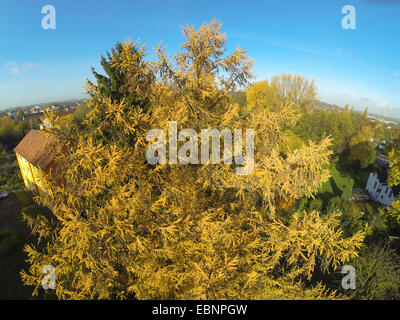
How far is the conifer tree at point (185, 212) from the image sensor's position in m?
5.12

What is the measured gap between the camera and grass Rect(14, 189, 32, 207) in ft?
70.4

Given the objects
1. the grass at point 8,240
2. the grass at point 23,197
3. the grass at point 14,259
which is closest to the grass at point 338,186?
the grass at point 14,259

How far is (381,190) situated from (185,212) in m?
33.8

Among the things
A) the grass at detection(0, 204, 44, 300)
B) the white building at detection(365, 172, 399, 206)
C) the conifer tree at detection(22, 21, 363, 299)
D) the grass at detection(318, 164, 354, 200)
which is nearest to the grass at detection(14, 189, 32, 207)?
the grass at detection(0, 204, 44, 300)

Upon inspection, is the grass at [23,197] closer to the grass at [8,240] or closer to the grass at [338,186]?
the grass at [8,240]

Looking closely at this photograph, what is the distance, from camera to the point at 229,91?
22.4 feet

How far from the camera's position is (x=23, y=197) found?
22.7 m

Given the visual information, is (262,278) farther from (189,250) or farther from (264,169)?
(264,169)

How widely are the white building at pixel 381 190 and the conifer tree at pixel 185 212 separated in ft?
89.5

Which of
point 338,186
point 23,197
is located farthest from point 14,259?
point 338,186

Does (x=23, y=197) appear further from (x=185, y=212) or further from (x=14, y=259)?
(x=185, y=212)

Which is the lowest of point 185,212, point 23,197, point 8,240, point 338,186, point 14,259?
point 14,259

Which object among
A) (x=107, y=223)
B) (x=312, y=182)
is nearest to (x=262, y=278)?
(x=312, y=182)

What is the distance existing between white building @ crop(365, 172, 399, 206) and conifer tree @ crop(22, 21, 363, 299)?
27.3 metres
